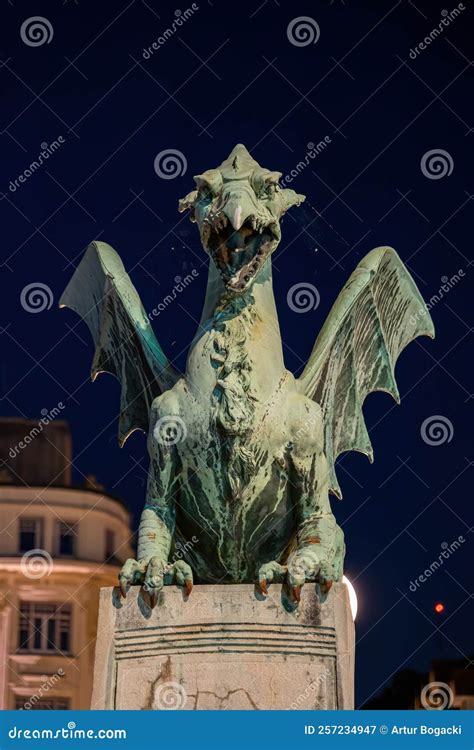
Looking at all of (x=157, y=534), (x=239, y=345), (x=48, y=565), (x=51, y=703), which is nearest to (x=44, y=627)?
(x=48, y=565)

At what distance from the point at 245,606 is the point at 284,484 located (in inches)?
23.8

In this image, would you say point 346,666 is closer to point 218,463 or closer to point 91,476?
point 218,463

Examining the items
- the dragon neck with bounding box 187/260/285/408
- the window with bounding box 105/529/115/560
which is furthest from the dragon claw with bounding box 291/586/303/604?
the window with bounding box 105/529/115/560

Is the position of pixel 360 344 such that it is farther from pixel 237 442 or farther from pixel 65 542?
pixel 65 542

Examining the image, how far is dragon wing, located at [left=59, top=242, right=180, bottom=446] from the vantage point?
22.1 ft

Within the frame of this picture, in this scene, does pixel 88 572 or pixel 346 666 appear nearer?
pixel 346 666

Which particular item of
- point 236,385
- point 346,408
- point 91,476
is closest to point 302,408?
point 236,385

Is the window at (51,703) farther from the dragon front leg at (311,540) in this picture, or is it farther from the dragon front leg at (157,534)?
the dragon front leg at (311,540)

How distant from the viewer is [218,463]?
20.1 feet

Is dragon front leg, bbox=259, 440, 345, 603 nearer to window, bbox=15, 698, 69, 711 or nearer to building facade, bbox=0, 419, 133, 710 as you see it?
window, bbox=15, 698, 69, 711

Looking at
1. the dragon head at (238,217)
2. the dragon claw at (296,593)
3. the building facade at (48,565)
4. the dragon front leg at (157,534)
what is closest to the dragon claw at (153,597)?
the dragon front leg at (157,534)

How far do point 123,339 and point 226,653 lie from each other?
67.6 inches

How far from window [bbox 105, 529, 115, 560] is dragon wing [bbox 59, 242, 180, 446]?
10991 mm

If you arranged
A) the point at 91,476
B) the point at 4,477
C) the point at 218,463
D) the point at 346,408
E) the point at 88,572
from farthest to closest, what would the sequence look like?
the point at 4,477
the point at 88,572
the point at 91,476
the point at 346,408
the point at 218,463
